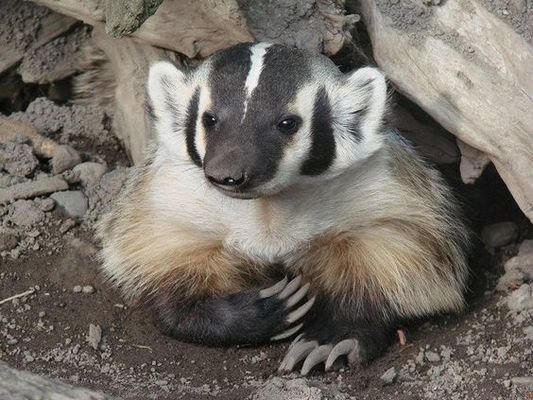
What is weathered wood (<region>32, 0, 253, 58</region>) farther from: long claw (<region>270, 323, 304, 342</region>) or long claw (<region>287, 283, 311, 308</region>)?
long claw (<region>270, 323, 304, 342</region>)

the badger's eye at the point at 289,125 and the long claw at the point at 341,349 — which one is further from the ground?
the badger's eye at the point at 289,125

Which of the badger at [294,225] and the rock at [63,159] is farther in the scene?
the rock at [63,159]

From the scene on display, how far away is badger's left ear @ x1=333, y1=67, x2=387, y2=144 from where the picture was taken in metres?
3.24

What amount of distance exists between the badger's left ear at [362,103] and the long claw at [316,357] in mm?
678

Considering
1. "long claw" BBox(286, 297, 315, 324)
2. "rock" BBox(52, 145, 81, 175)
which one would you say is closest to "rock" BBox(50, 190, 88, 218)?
"rock" BBox(52, 145, 81, 175)

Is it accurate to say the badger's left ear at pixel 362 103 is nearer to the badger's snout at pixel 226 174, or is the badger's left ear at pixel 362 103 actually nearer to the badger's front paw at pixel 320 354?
the badger's snout at pixel 226 174

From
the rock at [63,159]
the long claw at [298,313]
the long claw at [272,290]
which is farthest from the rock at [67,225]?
the long claw at [298,313]

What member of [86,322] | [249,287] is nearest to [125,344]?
[86,322]

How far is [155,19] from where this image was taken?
3.67 m

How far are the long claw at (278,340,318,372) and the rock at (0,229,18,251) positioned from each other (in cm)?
116

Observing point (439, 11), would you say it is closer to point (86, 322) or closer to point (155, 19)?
point (155, 19)

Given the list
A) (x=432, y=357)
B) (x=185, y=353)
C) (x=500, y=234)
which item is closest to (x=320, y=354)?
(x=432, y=357)

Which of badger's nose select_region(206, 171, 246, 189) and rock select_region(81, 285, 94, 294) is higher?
badger's nose select_region(206, 171, 246, 189)

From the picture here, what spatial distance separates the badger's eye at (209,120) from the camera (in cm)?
305
